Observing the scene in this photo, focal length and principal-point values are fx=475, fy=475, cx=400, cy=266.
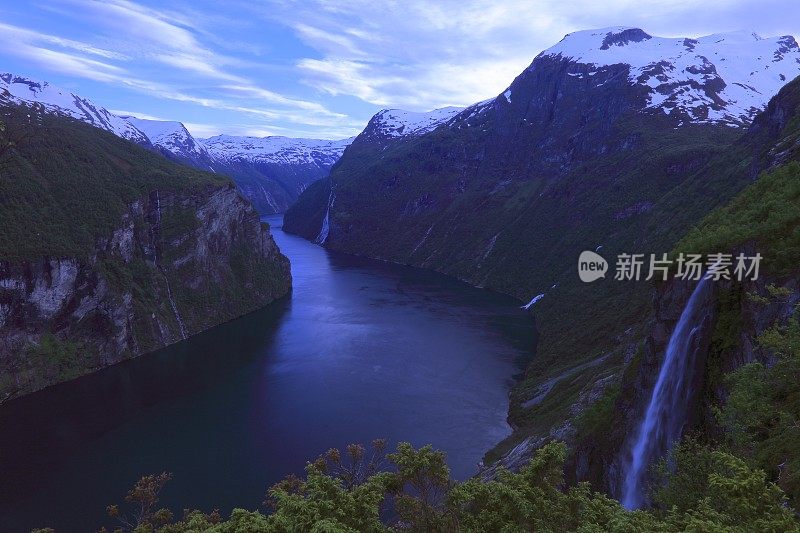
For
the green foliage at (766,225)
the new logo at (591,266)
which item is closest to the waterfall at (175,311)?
the new logo at (591,266)

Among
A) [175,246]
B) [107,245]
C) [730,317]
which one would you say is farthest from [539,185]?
[730,317]

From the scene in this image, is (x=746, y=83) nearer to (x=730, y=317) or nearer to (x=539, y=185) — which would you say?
(x=539, y=185)

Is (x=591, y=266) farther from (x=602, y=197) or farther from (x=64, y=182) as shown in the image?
(x=64, y=182)

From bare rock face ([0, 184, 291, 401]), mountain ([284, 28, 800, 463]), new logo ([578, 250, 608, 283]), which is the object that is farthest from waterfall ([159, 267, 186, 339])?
new logo ([578, 250, 608, 283])

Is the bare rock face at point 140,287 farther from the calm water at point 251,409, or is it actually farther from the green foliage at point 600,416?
the green foliage at point 600,416

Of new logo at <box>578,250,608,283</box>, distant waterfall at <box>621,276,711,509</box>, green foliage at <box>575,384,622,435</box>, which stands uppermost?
new logo at <box>578,250,608,283</box>

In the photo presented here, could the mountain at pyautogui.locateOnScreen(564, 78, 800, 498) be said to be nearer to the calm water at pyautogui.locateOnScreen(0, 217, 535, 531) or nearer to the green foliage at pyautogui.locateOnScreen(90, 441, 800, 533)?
the green foliage at pyautogui.locateOnScreen(90, 441, 800, 533)
